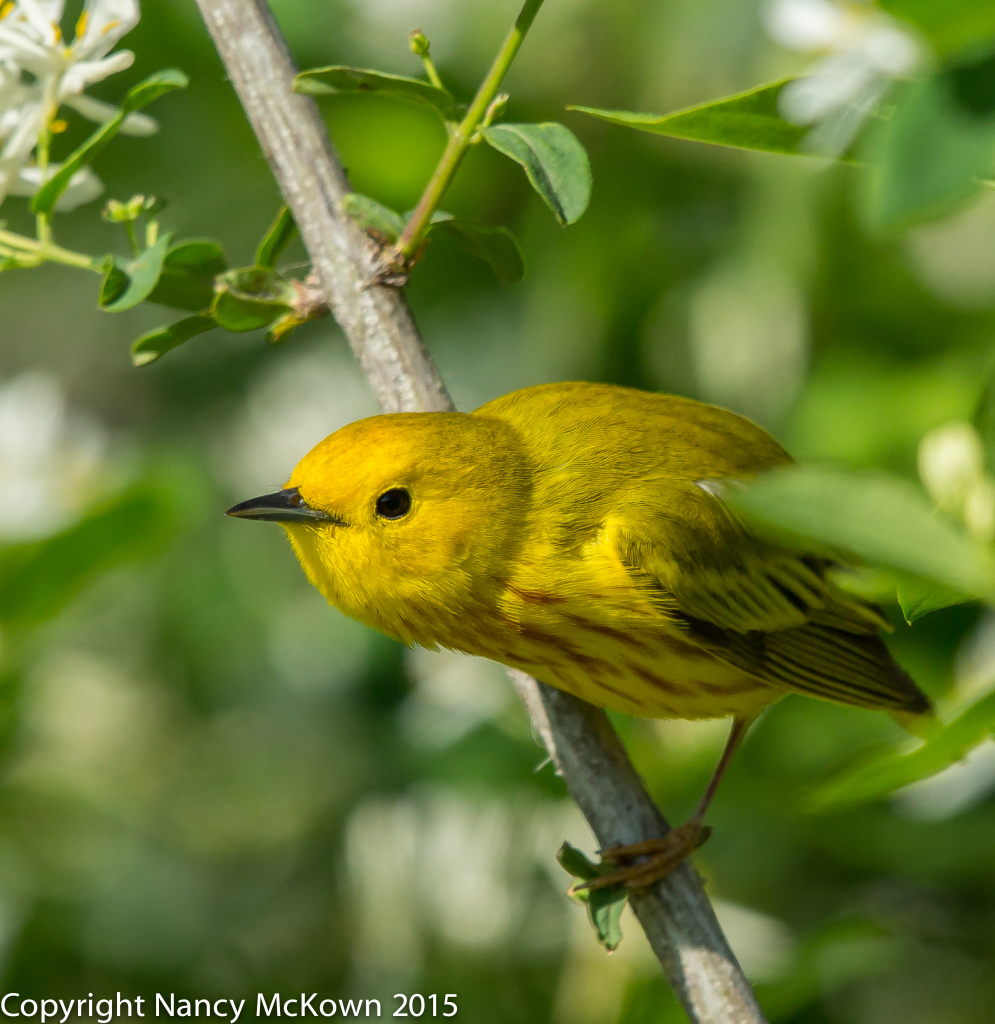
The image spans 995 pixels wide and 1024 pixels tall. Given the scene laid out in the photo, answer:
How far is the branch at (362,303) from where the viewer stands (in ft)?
7.19

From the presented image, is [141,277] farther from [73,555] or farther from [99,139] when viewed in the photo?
[73,555]

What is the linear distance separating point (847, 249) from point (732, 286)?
1.25 feet

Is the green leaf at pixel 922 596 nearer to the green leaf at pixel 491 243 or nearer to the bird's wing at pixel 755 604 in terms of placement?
the green leaf at pixel 491 243

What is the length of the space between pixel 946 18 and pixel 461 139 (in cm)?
111

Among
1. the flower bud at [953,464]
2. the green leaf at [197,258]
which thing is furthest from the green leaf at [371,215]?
the flower bud at [953,464]

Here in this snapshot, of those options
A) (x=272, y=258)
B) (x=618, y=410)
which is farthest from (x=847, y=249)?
(x=272, y=258)

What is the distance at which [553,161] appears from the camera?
172cm

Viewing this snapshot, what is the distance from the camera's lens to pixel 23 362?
4871mm

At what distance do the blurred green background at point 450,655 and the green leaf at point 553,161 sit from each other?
137 centimetres

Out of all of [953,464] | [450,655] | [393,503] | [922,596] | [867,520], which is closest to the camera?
[867,520]

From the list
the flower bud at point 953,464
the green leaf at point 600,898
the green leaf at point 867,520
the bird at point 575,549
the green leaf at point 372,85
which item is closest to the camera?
the green leaf at point 867,520

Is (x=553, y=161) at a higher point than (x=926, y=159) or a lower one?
higher

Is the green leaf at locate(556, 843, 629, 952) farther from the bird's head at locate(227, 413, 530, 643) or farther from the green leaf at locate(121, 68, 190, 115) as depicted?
the green leaf at locate(121, 68, 190, 115)

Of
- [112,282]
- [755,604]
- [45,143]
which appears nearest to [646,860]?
[755,604]
